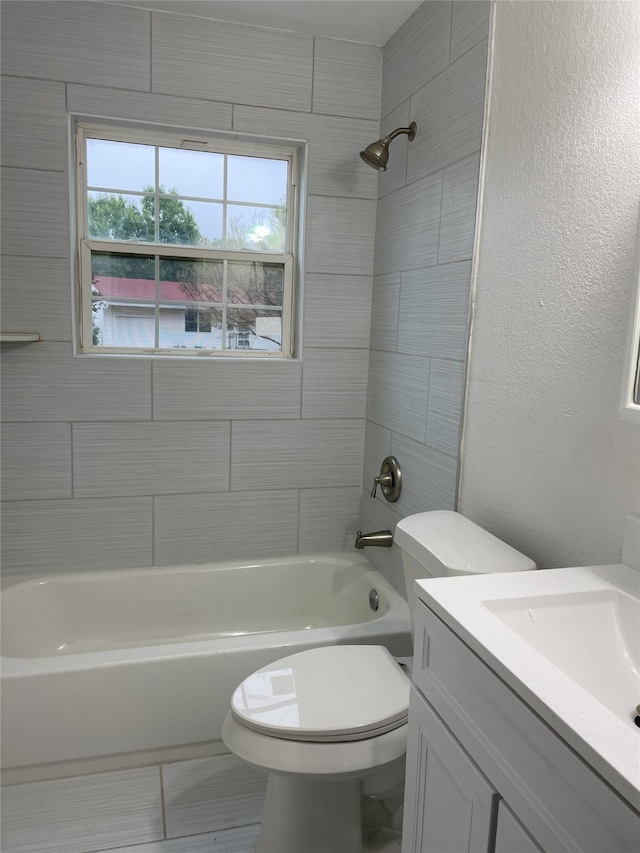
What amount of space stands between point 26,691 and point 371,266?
2.04 meters

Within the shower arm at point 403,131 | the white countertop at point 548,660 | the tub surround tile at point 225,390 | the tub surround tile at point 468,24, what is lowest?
the white countertop at point 548,660

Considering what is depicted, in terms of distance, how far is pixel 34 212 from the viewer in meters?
2.28

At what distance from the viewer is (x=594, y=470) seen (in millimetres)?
1360

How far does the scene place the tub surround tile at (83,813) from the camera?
170cm

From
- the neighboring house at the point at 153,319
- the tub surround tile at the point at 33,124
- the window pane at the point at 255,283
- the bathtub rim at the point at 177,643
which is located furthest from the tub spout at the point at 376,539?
the tub surround tile at the point at 33,124

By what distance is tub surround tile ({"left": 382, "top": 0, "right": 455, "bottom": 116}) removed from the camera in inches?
79.5

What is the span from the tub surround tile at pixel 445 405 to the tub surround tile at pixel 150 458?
3.05 feet

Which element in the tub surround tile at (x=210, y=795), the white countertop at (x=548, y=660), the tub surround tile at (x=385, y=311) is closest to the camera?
the white countertop at (x=548, y=660)

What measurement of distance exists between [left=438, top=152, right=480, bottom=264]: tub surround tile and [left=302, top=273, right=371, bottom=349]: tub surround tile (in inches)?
25.7

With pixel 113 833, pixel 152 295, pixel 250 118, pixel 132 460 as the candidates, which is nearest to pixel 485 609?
pixel 113 833

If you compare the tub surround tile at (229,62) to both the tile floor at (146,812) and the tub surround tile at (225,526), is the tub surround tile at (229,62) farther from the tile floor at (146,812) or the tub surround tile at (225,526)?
the tile floor at (146,812)

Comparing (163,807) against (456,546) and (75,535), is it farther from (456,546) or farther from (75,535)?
(456,546)

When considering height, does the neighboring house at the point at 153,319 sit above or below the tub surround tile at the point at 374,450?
above

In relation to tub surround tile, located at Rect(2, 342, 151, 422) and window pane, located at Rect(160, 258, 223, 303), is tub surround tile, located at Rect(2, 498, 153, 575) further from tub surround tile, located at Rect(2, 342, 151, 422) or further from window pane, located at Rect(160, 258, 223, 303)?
window pane, located at Rect(160, 258, 223, 303)
